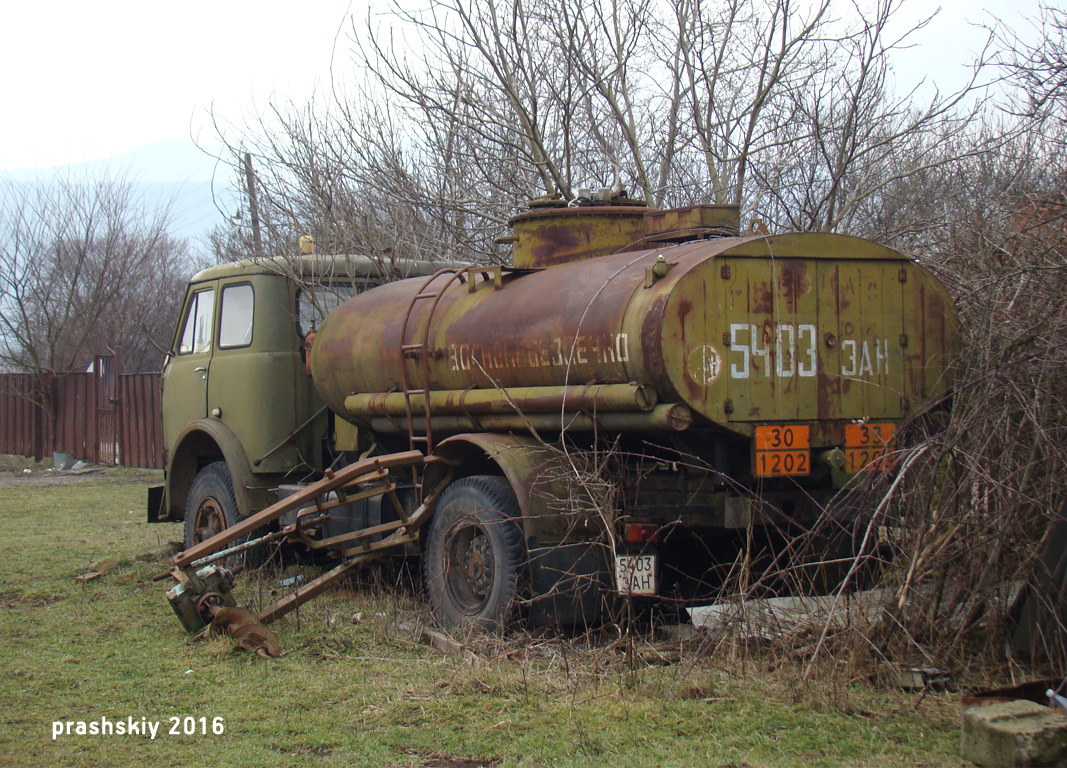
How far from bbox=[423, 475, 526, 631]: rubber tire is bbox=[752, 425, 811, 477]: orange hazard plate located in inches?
53.1

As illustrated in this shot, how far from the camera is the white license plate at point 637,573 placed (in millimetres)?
5355

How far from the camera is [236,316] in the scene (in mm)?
9094

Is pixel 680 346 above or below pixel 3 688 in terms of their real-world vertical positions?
above

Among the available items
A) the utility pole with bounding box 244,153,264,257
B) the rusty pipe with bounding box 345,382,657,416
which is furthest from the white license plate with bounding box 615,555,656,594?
the utility pole with bounding box 244,153,264,257

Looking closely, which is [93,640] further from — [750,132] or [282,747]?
[750,132]

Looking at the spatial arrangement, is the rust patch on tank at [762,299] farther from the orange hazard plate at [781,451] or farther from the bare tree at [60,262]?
the bare tree at [60,262]

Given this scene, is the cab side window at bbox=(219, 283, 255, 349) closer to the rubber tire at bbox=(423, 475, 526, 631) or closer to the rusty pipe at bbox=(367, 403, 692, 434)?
the rusty pipe at bbox=(367, 403, 692, 434)

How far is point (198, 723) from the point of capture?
4.60 meters

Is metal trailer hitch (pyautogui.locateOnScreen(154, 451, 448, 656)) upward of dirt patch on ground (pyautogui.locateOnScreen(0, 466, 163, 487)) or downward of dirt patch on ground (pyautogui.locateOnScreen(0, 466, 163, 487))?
upward

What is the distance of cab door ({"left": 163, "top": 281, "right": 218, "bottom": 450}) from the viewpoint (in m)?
9.30

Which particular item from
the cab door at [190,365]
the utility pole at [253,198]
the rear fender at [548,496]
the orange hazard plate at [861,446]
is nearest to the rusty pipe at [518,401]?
the rear fender at [548,496]

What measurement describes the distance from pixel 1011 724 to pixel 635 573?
2.11m

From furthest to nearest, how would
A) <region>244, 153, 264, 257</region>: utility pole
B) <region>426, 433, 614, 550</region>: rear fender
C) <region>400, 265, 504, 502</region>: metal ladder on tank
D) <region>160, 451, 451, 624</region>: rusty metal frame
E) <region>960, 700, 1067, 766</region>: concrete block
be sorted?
<region>244, 153, 264, 257</region>: utility pole → <region>400, 265, 504, 502</region>: metal ladder on tank → <region>160, 451, 451, 624</region>: rusty metal frame → <region>426, 433, 614, 550</region>: rear fender → <region>960, 700, 1067, 766</region>: concrete block

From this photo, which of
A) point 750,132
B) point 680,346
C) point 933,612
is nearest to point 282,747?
point 680,346
